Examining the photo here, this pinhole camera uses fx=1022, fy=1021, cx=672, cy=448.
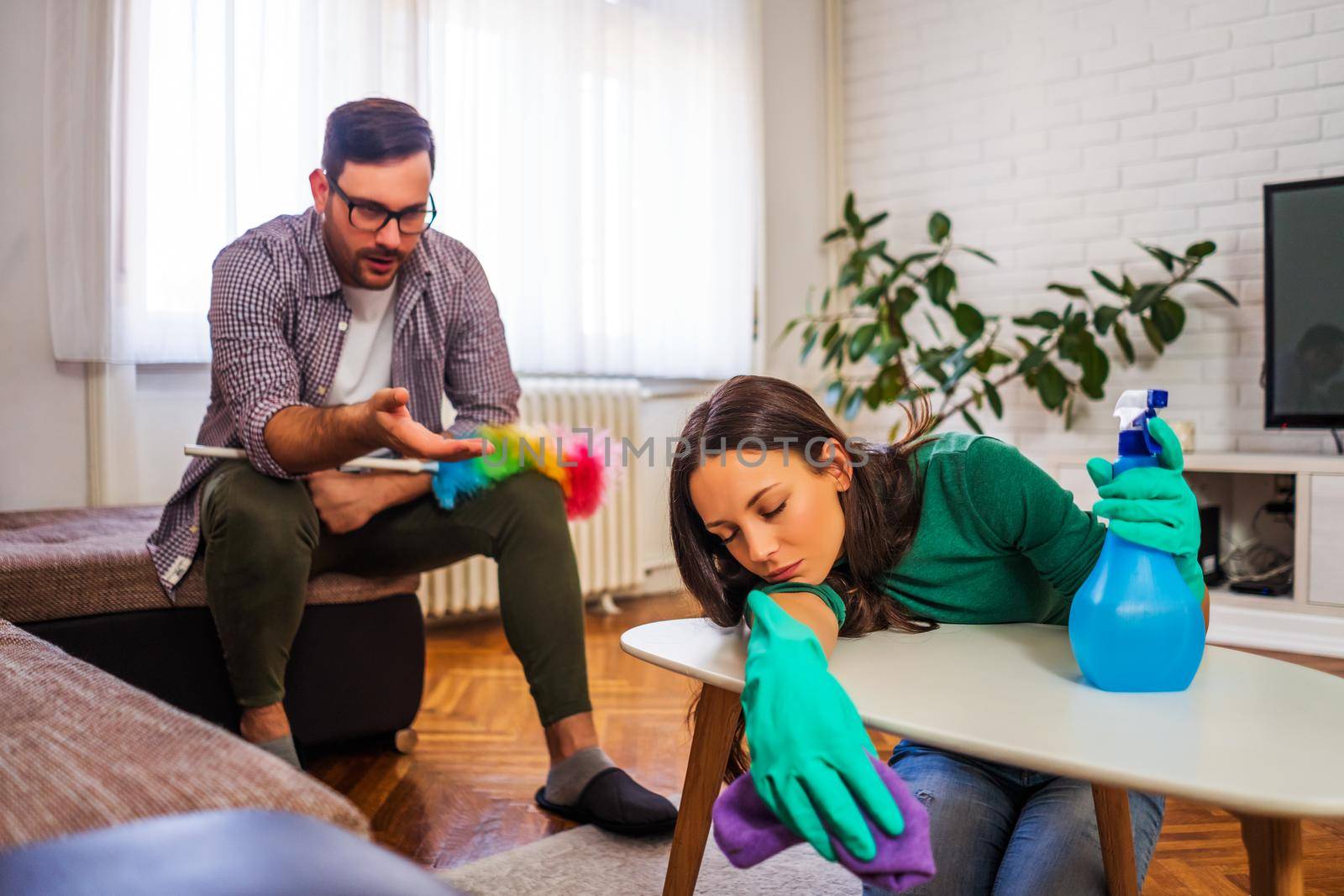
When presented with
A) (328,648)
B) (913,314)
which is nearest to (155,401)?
(328,648)

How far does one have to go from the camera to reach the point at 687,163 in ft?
13.1

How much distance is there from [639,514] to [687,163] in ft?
4.59

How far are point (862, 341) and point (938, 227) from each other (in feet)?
1.85

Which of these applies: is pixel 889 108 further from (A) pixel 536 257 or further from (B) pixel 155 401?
(B) pixel 155 401

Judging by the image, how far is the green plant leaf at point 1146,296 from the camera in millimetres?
3553

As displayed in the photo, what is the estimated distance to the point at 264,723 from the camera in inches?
62.5

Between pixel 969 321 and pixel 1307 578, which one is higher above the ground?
pixel 969 321

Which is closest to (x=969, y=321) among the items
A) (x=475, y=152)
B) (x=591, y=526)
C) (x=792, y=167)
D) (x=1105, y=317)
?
(x=1105, y=317)

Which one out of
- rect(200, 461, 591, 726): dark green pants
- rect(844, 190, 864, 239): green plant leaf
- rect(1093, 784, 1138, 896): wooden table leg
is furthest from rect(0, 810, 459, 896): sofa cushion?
rect(844, 190, 864, 239): green plant leaf

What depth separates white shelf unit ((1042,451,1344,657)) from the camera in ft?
9.89

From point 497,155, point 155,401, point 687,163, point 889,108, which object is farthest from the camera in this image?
point 889,108

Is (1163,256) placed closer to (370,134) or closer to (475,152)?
(475,152)

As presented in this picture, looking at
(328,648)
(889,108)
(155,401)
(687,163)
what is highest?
(889,108)

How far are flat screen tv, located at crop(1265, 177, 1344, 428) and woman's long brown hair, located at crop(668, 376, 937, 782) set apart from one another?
272cm
